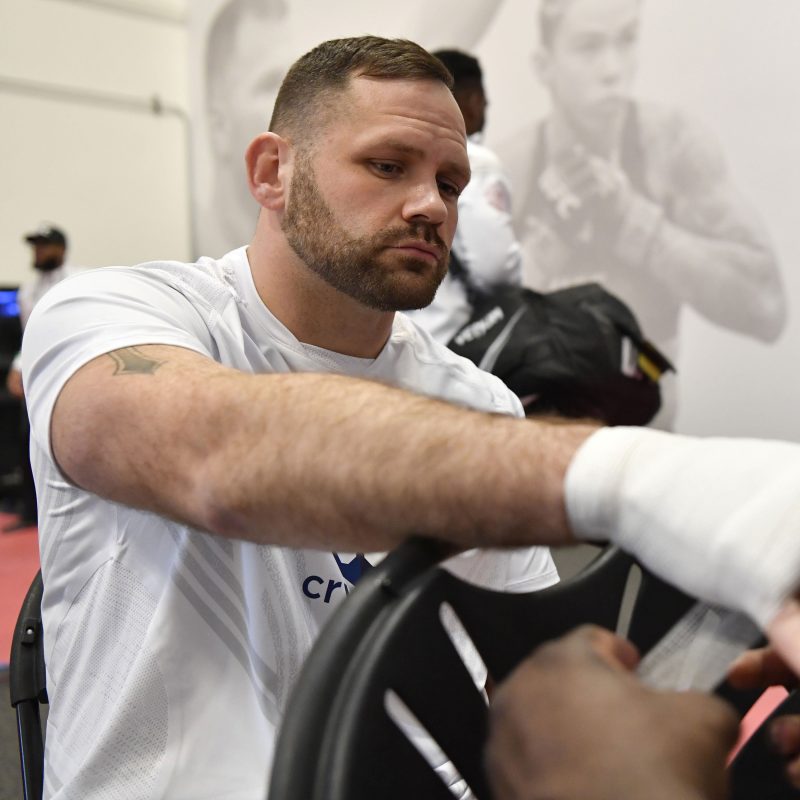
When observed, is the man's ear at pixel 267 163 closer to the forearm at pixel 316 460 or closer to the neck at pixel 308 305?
the neck at pixel 308 305

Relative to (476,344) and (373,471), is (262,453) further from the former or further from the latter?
(476,344)

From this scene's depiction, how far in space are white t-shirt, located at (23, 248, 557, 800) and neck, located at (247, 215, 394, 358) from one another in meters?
0.15

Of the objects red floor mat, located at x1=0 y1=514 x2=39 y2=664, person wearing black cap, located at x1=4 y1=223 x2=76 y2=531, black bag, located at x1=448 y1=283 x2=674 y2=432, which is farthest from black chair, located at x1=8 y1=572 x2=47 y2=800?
person wearing black cap, located at x1=4 y1=223 x2=76 y2=531

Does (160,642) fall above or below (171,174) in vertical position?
above

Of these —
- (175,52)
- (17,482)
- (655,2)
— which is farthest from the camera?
(175,52)

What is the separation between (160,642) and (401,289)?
461mm

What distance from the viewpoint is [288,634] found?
2.63 feet

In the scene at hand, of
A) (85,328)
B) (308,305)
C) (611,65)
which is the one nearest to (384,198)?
(308,305)

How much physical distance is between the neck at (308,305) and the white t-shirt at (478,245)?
831 mm

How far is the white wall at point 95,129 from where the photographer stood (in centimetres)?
538

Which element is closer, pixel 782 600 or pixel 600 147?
pixel 782 600

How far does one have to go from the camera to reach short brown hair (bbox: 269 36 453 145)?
1.04m

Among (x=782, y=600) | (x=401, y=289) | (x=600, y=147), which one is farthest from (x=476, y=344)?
(x=600, y=147)

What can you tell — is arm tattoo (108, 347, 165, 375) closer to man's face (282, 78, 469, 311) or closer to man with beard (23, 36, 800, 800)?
man with beard (23, 36, 800, 800)
